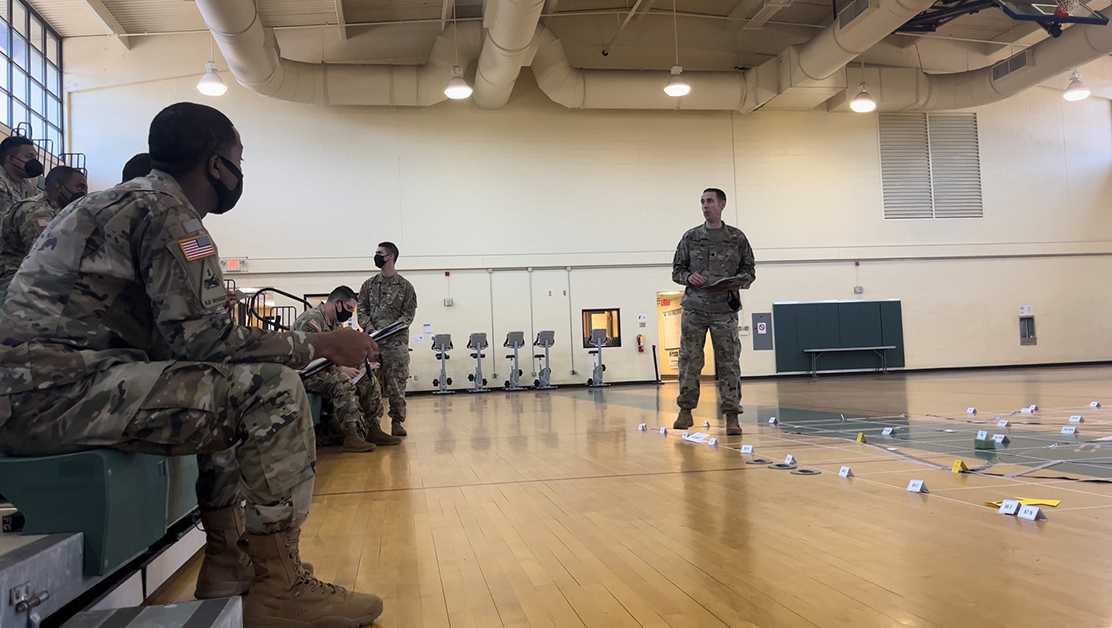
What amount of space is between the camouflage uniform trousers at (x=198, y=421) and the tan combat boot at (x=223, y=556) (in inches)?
12.4

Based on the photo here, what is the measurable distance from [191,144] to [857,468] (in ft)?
11.5

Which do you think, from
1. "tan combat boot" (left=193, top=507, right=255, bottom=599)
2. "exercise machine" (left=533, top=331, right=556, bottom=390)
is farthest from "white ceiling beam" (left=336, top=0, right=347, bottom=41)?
"tan combat boot" (left=193, top=507, right=255, bottom=599)

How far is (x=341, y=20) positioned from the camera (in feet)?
42.2

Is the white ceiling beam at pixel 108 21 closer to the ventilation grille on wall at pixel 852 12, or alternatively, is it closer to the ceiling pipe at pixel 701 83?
the ceiling pipe at pixel 701 83

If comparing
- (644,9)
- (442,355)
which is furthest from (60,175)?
(644,9)

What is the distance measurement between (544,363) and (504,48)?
6.46 m

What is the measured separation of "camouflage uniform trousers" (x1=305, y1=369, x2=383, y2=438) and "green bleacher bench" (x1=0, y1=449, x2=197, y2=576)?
355 centimetres

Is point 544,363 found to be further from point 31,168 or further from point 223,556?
point 223,556

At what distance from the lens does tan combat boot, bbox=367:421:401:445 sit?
598cm

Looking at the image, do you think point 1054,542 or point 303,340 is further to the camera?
point 1054,542

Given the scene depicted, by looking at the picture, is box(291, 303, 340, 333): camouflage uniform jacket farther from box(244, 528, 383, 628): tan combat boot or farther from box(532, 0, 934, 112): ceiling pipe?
box(532, 0, 934, 112): ceiling pipe

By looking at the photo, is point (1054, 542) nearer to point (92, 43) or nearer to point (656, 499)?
point (656, 499)

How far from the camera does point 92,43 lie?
43.8 feet

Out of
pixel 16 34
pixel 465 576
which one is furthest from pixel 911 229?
pixel 16 34
